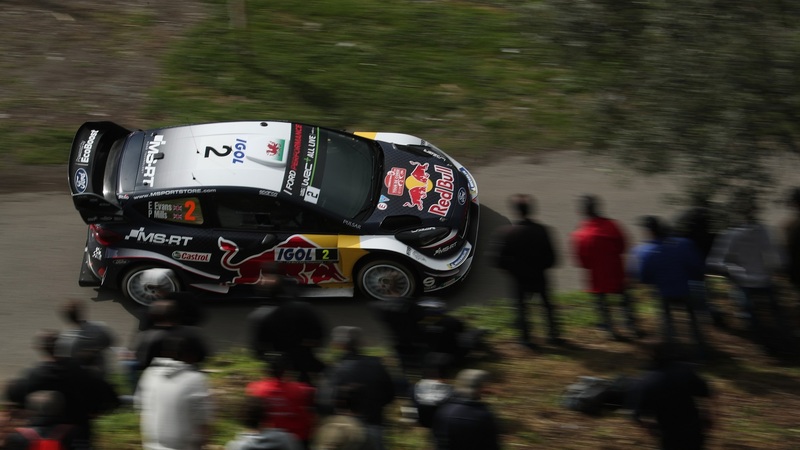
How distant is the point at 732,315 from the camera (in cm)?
1070

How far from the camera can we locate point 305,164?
10648 mm

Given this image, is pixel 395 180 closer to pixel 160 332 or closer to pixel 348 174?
pixel 348 174

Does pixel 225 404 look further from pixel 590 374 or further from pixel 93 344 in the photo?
pixel 590 374

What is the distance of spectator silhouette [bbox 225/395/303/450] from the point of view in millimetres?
6059

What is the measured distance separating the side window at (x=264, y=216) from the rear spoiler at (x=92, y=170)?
1165 millimetres

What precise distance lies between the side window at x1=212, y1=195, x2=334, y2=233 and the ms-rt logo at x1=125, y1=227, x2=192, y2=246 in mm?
465

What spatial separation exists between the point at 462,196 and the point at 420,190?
518 mm

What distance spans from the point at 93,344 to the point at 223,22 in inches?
371

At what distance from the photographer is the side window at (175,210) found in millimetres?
10258

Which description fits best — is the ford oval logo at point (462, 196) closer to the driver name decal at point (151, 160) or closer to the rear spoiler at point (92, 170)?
the driver name decal at point (151, 160)

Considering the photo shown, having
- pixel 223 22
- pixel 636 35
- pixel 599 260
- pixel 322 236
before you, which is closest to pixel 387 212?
pixel 322 236

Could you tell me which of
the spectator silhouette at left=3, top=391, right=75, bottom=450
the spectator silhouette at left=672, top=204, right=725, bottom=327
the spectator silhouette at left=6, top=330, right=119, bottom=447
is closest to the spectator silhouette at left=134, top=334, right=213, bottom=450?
the spectator silhouette at left=6, top=330, right=119, bottom=447

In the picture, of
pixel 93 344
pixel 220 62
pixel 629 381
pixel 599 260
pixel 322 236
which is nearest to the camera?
pixel 93 344

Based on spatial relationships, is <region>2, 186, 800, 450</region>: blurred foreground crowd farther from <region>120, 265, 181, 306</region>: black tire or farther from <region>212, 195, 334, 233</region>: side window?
<region>212, 195, 334, 233</region>: side window
